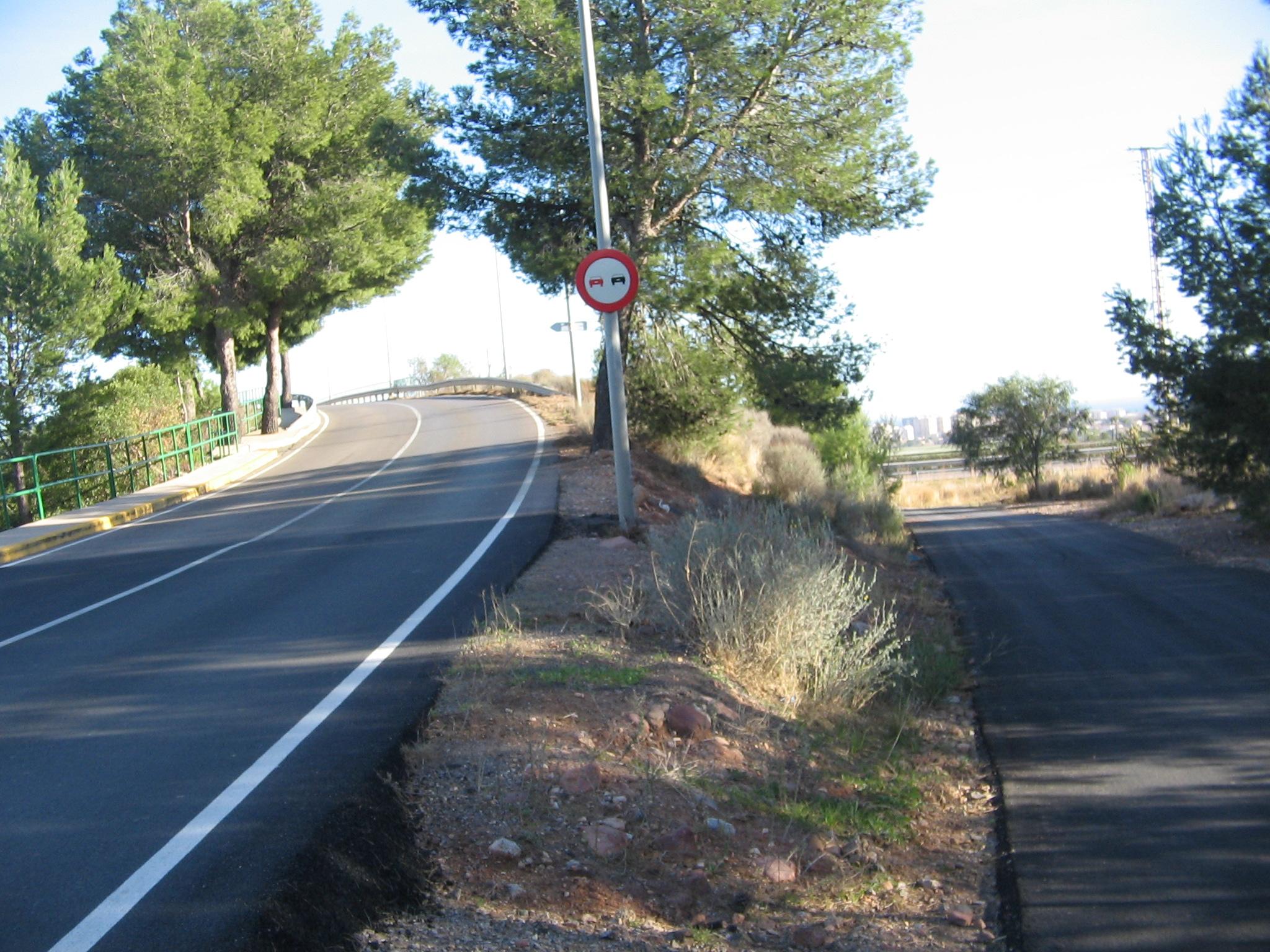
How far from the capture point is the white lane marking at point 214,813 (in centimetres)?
409

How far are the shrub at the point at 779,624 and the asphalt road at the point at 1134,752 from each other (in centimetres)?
116

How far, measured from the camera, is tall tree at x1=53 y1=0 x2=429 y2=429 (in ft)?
103

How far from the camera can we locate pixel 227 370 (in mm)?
35562

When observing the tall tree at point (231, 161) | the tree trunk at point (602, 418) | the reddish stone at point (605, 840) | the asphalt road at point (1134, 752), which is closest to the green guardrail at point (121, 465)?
the tall tree at point (231, 161)

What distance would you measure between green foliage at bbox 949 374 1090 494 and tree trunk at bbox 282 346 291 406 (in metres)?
32.6

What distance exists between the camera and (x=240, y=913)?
4160 mm

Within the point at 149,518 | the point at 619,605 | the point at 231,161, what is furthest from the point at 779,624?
the point at 231,161

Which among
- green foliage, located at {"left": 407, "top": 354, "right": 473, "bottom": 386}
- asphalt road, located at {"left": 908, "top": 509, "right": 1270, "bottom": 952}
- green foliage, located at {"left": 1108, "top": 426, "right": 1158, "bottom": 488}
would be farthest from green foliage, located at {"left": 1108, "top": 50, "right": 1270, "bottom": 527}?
green foliage, located at {"left": 407, "top": 354, "right": 473, "bottom": 386}

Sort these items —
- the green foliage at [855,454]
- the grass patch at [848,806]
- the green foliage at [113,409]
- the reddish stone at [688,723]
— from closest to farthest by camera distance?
the grass patch at [848,806]
the reddish stone at [688,723]
the green foliage at [855,454]
the green foliage at [113,409]

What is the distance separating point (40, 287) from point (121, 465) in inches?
198

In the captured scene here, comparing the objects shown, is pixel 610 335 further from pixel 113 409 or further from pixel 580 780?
pixel 113 409

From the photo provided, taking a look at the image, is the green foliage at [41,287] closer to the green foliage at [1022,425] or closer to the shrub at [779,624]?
the shrub at [779,624]

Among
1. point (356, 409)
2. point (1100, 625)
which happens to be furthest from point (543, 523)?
point (356, 409)

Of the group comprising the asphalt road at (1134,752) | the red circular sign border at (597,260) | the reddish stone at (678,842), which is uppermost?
the red circular sign border at (597,260)
